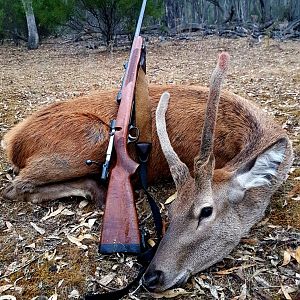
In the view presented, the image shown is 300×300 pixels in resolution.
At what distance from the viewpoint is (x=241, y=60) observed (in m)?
13.5

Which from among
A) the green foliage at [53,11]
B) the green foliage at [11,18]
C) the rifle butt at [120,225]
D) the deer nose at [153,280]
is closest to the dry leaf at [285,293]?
the deer nose at [153,280]

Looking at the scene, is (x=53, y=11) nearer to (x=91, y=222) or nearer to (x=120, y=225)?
(x=91, y=222)

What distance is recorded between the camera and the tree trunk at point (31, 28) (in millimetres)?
18497

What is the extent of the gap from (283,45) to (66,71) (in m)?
7.52

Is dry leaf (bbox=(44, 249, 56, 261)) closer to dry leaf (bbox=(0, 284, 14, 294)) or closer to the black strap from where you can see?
dry leaf (bbox=(0, 284, 14, 294))

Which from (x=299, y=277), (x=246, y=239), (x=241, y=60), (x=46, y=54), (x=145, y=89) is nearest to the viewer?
(x=299, y=277)

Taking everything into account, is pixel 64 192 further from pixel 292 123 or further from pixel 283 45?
pixel 283 45

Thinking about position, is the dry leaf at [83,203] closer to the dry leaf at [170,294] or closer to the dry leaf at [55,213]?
the dry leaf at [55,213]

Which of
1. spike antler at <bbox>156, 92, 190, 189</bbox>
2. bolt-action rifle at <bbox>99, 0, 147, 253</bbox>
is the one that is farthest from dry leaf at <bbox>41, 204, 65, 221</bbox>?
spike antler at <bbox>156, 92, 190, 189</bbox>

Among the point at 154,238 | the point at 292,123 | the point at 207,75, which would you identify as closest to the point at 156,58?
the point at 207,75

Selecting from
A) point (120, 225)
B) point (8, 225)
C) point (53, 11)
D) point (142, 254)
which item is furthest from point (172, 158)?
point (53, 11)

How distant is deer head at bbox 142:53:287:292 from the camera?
10.3 ft

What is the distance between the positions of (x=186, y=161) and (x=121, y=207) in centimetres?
125

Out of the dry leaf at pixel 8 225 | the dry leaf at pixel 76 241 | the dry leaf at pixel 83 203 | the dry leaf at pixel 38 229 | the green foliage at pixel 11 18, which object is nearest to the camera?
the dry leaf at pixel 76 241
